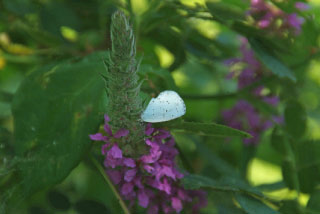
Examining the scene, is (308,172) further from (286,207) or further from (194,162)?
(194,162)

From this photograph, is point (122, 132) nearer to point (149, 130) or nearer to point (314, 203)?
point (149, 130)

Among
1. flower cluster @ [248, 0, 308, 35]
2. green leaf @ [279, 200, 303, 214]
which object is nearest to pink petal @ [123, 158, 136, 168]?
green leaf @ [279, 200, 303, 214]

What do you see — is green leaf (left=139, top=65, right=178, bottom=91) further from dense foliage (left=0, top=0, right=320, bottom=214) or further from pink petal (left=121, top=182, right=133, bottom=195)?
pink petal (left=121, top=182, right=133, bottom=195)

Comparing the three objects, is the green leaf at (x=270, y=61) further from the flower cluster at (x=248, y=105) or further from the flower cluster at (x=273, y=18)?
the flower cluster at (x=248, y=105)

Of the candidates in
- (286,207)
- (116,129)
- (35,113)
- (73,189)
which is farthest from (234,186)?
(73,189)

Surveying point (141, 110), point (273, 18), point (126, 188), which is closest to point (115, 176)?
point (126, 188)
